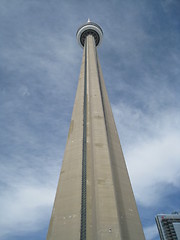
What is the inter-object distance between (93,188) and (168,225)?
200 feet

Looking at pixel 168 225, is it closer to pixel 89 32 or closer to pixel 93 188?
pixel 89 32

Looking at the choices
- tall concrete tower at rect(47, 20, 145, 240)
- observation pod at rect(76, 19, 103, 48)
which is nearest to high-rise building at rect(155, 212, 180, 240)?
tall concrete tower at rect(47, 20, 145, 240)

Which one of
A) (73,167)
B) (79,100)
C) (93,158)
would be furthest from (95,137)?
(79,100)

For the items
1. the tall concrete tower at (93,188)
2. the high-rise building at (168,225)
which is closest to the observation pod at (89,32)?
the tall concrete tower at (93,188)

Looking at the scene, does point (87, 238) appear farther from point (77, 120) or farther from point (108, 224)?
point (77, 120)

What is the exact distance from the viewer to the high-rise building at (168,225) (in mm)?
58703

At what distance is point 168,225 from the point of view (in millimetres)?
61156

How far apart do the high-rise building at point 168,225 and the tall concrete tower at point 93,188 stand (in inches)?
2165

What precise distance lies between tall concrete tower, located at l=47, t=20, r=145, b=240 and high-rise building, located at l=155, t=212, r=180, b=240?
55.0 m

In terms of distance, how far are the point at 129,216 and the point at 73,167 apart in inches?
202

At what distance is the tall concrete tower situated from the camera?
36.3 feet

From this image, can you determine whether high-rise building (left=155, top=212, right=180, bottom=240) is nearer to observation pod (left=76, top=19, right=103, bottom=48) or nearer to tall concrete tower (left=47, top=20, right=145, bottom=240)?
tall concrete tower (left=47, top=20, right=145, bottom=240)

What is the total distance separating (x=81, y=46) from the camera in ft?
136

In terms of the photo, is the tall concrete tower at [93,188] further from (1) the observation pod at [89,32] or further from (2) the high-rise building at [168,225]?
(2) the high-rise building at [168,225]
